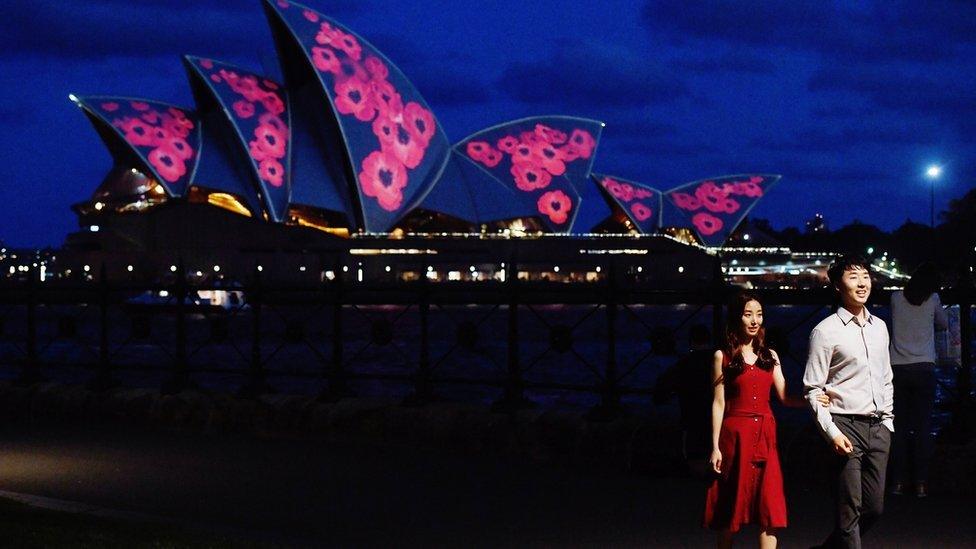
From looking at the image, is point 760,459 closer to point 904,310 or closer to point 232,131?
point 904,310

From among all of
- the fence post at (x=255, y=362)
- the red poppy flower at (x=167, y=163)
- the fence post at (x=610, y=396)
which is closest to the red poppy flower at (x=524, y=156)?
the red poppy flower at (x=167, y=163)

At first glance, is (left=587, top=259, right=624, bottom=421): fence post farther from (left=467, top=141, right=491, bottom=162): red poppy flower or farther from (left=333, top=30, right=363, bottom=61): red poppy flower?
(left=467, top=141, right=491, bottom=162): red poppy flower

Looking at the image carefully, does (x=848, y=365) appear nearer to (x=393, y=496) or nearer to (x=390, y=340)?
(x=393, y=496)

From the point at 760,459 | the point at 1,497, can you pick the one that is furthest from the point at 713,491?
the point at 1,497

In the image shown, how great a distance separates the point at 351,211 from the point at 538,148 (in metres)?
12.8

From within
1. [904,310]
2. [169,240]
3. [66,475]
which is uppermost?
[169,240]

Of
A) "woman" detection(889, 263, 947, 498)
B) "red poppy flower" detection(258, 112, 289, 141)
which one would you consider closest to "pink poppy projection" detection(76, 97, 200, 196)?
"red poppy flower" detection(258, 112, 289, 141)

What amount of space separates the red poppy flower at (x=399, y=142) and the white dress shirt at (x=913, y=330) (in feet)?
180

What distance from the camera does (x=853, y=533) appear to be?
206 inches

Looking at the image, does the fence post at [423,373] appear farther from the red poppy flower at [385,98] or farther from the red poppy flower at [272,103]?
the red poppy flower at [272,103]

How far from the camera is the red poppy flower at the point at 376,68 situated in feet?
198

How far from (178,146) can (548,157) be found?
21.5 m

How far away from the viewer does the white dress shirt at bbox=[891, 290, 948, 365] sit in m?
7.16

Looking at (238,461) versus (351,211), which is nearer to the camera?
(238,461)
